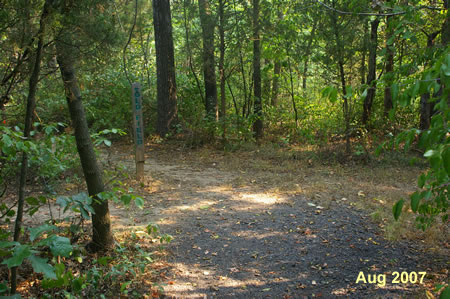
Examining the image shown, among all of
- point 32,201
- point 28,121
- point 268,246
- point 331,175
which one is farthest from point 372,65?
point 32,201

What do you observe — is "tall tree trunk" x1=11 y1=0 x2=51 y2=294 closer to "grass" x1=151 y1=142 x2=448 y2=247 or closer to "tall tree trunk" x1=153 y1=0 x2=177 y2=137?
"grass" x1=151 y1=142 x2=448 y2=247

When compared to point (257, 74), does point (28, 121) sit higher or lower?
lower

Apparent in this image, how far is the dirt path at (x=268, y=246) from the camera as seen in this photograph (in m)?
3.60

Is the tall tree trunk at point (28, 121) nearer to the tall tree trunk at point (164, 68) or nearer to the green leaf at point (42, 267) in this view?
the green leaf at point (42, 267)

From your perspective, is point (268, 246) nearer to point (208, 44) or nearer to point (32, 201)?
point (32, 201)

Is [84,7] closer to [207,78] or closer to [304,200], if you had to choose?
[304,200]

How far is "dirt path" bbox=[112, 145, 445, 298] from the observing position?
360 centimetres

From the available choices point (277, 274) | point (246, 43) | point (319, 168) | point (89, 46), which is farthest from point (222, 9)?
point (277, 274)

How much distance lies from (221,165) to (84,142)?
18.1ft

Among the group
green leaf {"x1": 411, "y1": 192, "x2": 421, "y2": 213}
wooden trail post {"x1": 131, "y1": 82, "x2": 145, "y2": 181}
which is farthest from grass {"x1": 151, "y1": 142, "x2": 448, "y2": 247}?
green leaf {"x1": 411, "y1": 192, "x2": 421, "y2": 213}

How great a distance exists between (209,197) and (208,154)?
12.3 feet

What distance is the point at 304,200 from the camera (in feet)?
20.3

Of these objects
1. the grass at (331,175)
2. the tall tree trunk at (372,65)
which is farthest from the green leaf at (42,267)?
the tall tree trunk at (372,65)

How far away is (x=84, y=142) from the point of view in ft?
12.1
